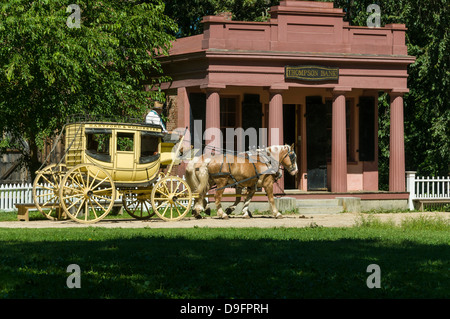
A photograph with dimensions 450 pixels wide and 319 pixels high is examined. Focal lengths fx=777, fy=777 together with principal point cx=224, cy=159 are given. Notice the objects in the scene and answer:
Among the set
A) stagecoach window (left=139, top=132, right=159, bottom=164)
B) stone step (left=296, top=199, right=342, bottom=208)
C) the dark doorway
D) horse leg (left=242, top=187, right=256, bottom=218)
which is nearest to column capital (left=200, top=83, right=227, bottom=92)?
the dark doorway

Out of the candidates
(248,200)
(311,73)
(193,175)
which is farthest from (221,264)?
(311,73)

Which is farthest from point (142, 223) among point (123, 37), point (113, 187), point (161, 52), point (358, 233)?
point (161, 52)

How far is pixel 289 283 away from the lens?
8289mm

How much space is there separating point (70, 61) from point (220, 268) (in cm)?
1174

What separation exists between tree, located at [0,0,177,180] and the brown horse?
4.37 metres

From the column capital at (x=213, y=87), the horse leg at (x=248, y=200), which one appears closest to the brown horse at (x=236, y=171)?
the horse leg at (x=248, y=200)

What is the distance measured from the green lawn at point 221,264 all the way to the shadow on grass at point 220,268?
11 mm

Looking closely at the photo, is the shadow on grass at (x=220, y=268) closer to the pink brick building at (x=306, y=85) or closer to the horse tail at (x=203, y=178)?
the horse tail at (x=203, y=178)

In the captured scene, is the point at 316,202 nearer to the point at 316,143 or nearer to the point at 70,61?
the point at 316,143

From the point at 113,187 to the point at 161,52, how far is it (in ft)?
33.9

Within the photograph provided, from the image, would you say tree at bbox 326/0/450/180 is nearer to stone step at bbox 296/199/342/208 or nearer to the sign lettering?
the sign lettering

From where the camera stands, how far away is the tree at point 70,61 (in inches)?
767

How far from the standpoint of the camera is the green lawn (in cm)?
792
